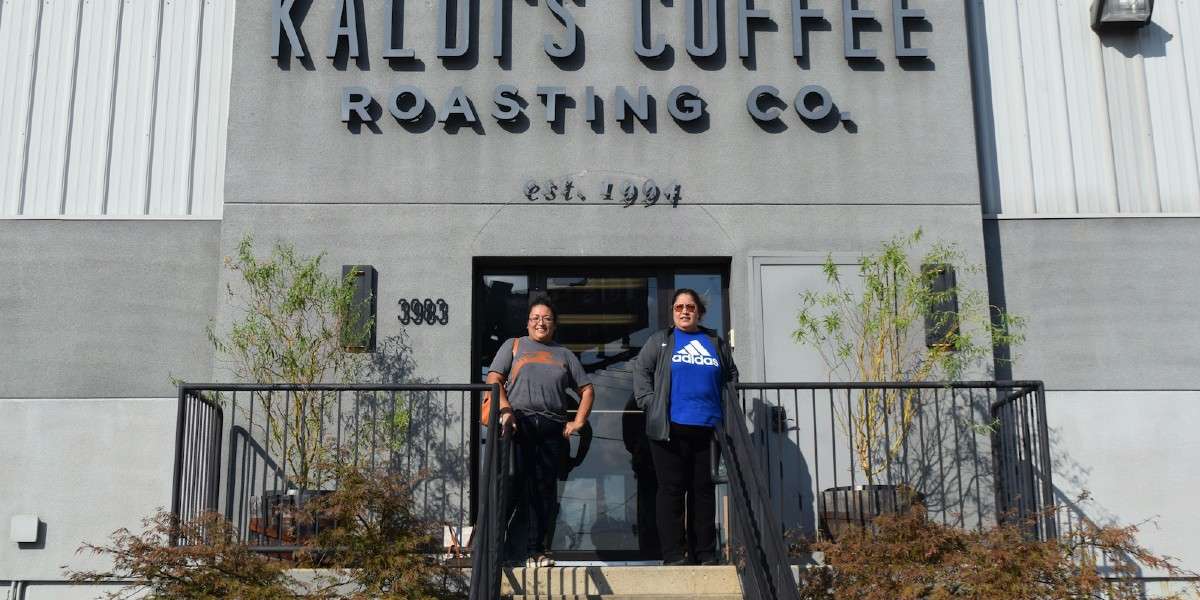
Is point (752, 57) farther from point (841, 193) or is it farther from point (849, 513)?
point (849, 513)

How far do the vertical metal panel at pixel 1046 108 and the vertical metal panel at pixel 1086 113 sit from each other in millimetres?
50

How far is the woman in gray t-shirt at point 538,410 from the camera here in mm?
7562

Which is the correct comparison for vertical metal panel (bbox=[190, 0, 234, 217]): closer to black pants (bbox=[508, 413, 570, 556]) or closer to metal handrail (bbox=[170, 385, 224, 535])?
metal handrail (bbox=[170, 385, 224, 535])

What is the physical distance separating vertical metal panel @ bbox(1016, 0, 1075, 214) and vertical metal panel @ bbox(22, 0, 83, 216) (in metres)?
7.06

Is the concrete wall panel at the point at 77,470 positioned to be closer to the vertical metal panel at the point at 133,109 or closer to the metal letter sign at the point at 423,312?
the vertical metal panel at the point at 133,109

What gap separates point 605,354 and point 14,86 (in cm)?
476

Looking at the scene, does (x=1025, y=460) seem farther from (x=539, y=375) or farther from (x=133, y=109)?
(x=133, y=109)

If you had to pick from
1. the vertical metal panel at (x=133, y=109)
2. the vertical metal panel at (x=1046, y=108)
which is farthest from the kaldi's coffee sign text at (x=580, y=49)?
the vertical metal panel at (x=133, y=109)

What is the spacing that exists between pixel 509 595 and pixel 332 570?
Result: 38.0 inches

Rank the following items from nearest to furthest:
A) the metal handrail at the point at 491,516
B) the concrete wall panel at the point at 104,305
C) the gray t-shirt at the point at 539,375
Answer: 1. the metal handrail at the point at 491,516
2. the gray t-shirt at the point at 539,375
3. the concrete wall panel at the point at 104,305

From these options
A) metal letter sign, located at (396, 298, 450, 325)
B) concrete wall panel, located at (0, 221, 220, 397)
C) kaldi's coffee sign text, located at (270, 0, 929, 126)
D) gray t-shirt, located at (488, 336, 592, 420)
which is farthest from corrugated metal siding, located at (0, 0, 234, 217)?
gray t-shirt, located at (488, 336, 592, 420)

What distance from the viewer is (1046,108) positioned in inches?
386

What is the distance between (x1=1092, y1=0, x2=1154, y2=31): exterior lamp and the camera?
976 centimetres

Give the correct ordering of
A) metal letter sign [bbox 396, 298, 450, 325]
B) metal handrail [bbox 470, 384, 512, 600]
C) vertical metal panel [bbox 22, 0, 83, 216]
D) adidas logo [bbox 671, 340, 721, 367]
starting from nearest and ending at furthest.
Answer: metal handrail [bbox 470, 384, 512, 600]
adidas logo [bbox 671, 340, 721, 367]
metal letter sign [bbox 396, 298, 450, 325]
vertical metal panel [bbox 22, 0, 83, 216]
